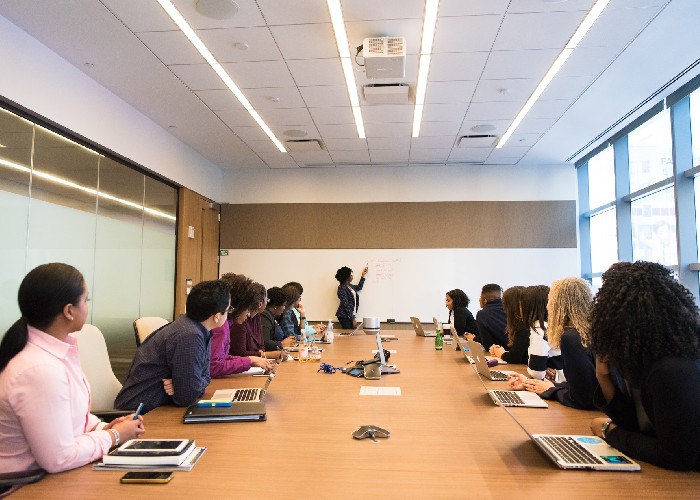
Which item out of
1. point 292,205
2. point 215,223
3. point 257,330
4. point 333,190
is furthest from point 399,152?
point 257,330

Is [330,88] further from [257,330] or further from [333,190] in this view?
[333,190]

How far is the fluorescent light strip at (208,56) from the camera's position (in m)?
3.57

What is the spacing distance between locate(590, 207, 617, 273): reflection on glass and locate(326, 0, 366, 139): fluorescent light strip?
150 inches

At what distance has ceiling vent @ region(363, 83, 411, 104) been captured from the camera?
4.81 m

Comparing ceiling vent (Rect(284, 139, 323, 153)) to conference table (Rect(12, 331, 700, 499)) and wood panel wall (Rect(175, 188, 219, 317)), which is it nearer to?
wood panel wall (Rect(175, 188, 219, 317))

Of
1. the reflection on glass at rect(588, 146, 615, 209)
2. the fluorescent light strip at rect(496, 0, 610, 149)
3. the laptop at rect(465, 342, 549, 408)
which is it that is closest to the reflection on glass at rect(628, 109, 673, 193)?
the reflection on glass at rect(588, 146, 615, 209)

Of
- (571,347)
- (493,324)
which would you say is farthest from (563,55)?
(571,347)

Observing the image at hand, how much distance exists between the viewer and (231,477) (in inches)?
57.7

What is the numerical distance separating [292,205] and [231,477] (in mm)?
6959

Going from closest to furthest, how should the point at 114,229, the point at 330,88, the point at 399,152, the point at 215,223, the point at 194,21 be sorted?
the point at 194,21 < the point at 330,88 < the point at 114,229 < the point at 399,152 < the point at 215,223

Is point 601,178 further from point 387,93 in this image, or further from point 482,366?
point 482,366

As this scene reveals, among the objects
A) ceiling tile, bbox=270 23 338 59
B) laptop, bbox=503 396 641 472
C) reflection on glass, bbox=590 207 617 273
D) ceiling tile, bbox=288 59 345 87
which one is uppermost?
ceiling tile, bbox=270 23 338 59

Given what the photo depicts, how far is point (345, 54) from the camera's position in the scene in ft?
13.9

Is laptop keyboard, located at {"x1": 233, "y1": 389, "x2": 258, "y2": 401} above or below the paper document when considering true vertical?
above
